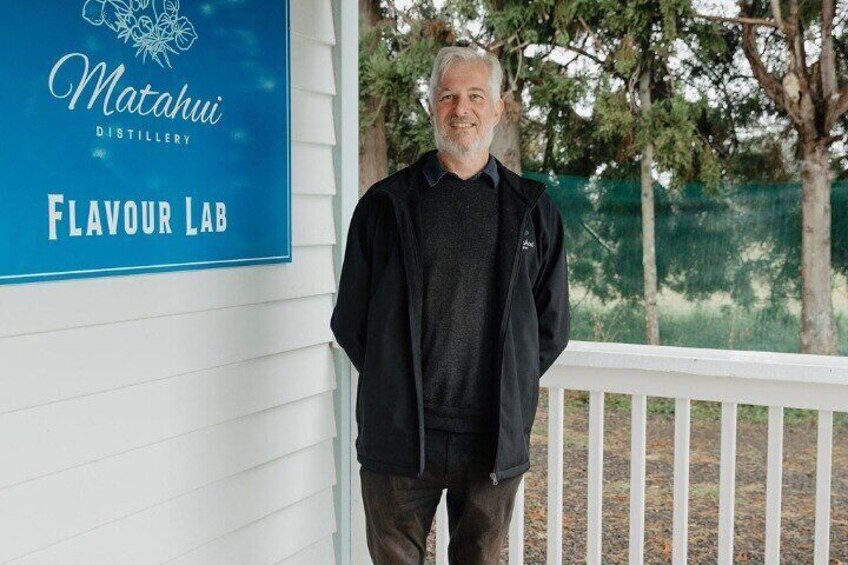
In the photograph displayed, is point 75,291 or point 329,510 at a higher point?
point 75,291

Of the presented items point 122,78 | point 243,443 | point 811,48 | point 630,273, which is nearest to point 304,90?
point 122,78

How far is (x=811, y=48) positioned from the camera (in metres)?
6.64

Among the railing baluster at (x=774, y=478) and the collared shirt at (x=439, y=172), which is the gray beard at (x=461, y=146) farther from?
the railing baluster at (x=774, y=478)

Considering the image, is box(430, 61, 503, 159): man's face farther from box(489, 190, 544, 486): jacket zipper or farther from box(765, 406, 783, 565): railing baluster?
box(765, 406, 783, 565): railing baluster

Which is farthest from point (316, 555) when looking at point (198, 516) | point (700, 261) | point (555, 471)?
point (700, 261)

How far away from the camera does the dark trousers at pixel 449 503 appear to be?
215cm

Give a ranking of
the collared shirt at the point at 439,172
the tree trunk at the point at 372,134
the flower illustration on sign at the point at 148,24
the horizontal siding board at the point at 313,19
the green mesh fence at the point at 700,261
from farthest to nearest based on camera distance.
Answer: the tree trunk at the point at 372,134 → the green mesh fence at the point at 700,261 → the horizontal siding board at the point at 313,19 → the collared shirt at the point at 439,172 → the flower illustration on sign at the point at 148,24

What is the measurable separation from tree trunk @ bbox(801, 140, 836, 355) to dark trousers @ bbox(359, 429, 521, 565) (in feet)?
15.0

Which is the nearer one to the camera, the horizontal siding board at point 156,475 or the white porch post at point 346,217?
the horizontal siding board at point 156,475

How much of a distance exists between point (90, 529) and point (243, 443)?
0.53 meters

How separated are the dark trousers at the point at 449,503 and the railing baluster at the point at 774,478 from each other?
0.68 metres

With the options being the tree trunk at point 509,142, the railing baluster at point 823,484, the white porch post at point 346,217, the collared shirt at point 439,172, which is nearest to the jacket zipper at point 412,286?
the collared shirt at point 439,172

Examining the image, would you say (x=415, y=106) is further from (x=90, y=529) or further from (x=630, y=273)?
(x=90, y=529)

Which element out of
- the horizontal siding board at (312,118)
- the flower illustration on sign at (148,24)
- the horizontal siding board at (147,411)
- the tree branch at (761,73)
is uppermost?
the tree branch at (761,73)
